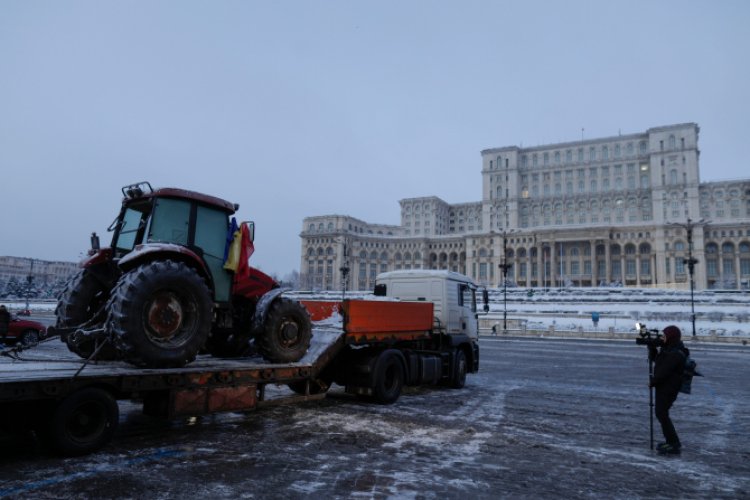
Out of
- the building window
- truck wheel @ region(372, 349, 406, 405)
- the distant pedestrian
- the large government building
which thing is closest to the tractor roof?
truck wheel @ region(372, 349, 406, 405)

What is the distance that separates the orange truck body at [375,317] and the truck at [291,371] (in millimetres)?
21

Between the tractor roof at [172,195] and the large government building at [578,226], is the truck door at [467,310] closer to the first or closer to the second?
the tractor roof at [172,195]

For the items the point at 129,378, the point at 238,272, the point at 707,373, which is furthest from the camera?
the point at 707,373

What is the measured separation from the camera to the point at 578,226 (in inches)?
4665

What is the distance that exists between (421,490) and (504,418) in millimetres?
4509

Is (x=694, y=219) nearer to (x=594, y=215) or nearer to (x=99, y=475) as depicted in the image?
(x=594, y=215)

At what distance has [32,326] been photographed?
63.4 ft

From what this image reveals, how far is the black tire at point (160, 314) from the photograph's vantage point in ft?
19.7

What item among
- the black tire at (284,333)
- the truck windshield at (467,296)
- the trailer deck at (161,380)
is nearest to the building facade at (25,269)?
the truck windshield at (467,296)

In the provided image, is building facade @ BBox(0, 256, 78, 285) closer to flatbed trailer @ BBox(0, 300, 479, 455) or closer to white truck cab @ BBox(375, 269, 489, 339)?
white truck cab @ BBox(375, 269, 489, 339)

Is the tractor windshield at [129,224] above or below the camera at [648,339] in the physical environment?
above

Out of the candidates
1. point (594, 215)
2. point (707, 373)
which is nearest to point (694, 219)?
point (594, 215)

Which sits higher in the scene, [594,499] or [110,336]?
[110,336]

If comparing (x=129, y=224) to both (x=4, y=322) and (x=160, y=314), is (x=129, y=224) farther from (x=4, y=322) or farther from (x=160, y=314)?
(x=4, y=322)
